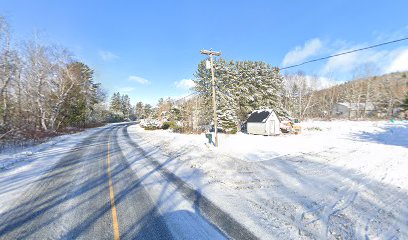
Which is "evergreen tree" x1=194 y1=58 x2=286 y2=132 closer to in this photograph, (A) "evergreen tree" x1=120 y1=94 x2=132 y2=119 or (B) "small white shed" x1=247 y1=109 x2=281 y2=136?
(B) "small white shed" x1=247 y1=109 x2=281 y2=136

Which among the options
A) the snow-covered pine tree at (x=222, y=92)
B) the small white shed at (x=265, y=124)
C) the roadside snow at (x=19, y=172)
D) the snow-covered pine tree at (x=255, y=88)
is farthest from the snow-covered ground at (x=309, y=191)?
the snow-covered pine tree at (x=255, y=88)

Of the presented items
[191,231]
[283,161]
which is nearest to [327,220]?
[191,231]

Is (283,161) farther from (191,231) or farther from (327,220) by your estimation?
(191,231)

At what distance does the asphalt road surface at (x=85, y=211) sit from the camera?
14.6 feet

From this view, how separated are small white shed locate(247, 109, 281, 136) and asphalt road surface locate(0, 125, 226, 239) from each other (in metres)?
20.7

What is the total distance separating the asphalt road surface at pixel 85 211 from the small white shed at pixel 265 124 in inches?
814

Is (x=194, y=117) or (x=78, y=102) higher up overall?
(x=78, y=102)

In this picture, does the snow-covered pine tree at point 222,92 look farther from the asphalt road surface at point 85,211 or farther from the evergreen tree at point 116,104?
the evergreen tree at point 116,104

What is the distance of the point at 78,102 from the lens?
35719 millimetres

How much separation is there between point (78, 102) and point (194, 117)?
22788mm

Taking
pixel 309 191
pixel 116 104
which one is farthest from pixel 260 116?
pixel 116 104

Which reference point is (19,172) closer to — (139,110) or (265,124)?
(265,124)

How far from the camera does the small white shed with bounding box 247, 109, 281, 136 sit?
25609mm

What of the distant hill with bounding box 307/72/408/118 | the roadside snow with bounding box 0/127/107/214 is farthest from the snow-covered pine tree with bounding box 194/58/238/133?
the distant hill with bounding box 307/72/408/118
